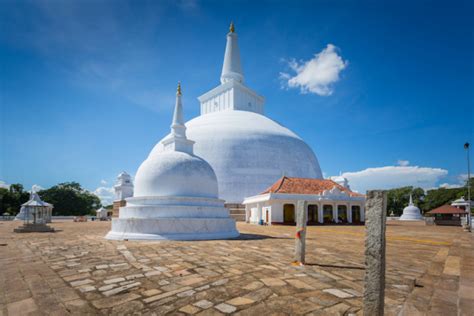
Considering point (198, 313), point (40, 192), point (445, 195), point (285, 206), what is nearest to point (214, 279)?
point (198, 313)

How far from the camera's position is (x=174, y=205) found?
13.7 meters

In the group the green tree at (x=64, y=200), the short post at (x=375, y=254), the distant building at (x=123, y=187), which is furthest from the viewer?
the green tree at (x=64, y=200)

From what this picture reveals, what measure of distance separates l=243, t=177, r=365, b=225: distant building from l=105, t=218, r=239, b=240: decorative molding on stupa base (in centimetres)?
1313

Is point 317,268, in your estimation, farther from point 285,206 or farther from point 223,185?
point 223,185

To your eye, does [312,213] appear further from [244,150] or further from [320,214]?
[244,150]

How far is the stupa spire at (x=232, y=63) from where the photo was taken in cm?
4056

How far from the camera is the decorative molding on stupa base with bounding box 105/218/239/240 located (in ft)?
42.2

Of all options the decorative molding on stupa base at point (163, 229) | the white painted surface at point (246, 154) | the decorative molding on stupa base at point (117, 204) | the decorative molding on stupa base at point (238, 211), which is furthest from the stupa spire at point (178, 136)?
the decorative molding on stupa base at point (117, 204)

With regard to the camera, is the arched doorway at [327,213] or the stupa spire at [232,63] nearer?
the arched doorway at [327,213]

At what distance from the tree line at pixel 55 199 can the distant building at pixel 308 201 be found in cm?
4301

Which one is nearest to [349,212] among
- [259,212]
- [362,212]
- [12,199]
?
[362,212]

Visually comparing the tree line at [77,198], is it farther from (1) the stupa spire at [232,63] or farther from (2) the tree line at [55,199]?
(1) the stupa spire at [232,63]

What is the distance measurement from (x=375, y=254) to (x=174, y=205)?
35.7ft

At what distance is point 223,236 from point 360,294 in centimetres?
965
